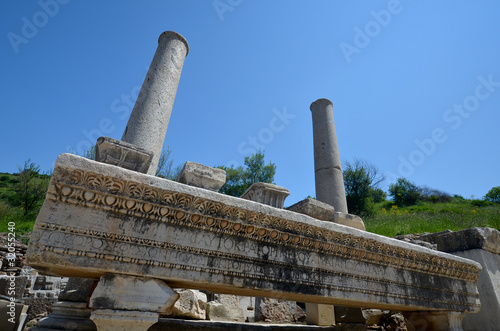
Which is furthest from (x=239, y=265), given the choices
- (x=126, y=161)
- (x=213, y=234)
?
(x=126, y=161)

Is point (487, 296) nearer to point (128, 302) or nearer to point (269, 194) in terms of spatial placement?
point (269, 194)

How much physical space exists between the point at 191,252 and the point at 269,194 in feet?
3.54

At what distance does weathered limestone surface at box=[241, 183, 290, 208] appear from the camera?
2.59 meters

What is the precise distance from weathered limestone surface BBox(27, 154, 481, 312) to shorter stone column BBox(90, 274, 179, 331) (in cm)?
6

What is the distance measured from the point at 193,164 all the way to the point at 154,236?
844mm

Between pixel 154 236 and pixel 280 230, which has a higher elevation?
pixel 280 230

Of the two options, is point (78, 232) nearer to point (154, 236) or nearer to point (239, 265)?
point (154, 236)

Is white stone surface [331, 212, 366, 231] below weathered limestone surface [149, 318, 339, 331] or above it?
above

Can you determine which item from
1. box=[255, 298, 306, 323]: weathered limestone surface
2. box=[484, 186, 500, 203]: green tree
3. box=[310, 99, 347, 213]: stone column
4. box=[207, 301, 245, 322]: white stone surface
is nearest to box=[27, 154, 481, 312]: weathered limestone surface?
box=[207, 301, 245, 322]: white stone surface

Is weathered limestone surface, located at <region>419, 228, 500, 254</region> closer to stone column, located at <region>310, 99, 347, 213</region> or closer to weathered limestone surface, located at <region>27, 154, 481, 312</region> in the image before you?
weathered limestone surface, located at <region>27, 154, 481, 312</region>

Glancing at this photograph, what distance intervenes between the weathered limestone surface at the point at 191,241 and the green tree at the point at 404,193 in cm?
3132

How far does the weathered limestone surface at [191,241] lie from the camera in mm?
1528

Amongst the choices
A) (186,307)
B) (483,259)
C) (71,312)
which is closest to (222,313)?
(186,307)

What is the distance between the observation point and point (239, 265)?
6.13 ft
